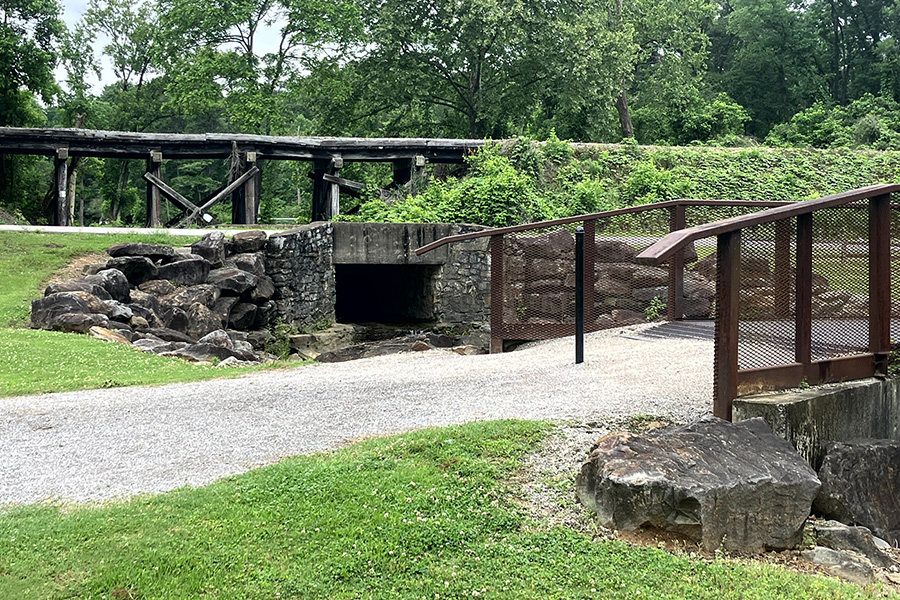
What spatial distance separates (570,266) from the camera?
12.9m

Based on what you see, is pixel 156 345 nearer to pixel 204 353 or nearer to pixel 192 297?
pixel 204 353

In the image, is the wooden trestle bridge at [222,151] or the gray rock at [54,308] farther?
the wooden trestle bridge at [222,151]

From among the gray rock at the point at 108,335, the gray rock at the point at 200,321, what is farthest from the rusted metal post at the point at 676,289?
the gray rock at the point at 200,321

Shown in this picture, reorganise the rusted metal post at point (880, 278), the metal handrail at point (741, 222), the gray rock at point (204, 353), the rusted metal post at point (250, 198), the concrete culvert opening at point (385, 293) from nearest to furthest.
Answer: the metal handrail at point (741, 222), the rusted metal post at point (880, 278), the gray rock at point (204, 353), the concrete culvert opening at point (385, 293), the rusted metal post at point (250, 198)

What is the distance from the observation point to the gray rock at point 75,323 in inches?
539

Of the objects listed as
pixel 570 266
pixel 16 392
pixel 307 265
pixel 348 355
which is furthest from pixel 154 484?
pixel 307 265

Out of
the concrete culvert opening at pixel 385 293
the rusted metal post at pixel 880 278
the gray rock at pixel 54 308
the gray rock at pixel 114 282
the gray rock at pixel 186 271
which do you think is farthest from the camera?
the concrete culvert opening at pixel 385 293

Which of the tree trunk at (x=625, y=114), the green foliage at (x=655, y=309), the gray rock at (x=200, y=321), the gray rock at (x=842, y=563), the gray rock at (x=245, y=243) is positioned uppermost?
the tree trunk at (x=625, y=114)

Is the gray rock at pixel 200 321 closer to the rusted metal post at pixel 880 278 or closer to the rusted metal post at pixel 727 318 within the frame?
the rusted metal post at pixel 727 318

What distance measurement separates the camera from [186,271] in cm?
1709

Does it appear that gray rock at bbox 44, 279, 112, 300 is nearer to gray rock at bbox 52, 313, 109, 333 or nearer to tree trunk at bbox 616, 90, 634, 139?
gray rock at bbox 52, 313, 109, 333

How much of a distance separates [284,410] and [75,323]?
23.4 ft

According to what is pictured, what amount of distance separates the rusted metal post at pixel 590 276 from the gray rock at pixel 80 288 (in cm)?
852

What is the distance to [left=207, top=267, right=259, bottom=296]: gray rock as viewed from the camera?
56.1 ft
